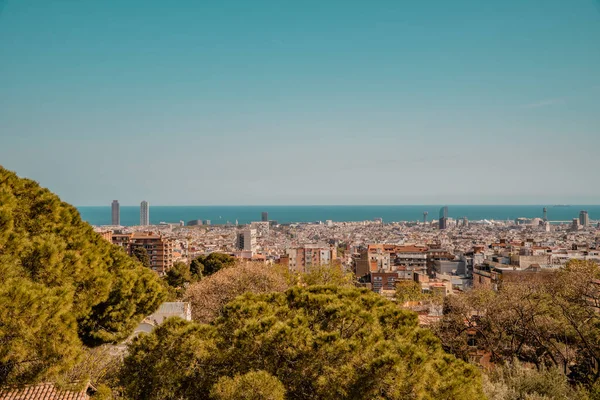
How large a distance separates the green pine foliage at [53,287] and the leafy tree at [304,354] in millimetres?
897

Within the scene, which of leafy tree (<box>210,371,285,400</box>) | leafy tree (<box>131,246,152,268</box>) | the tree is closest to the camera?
leafy tree (<box>210,371,285,400</box>)

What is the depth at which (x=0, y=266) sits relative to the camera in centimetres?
531

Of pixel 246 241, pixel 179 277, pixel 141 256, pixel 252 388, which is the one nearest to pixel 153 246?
pixel 141 256

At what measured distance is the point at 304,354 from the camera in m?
6.16

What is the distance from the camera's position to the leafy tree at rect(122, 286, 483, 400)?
5.71 meters

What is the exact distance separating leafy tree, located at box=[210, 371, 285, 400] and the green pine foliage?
1.78 meters

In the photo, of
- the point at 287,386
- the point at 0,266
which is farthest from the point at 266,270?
the point at 0,266

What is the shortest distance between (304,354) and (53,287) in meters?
3.20

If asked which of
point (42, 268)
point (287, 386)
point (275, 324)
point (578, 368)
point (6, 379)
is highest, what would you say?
point (42, 268)

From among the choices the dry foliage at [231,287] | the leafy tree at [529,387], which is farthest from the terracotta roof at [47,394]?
the dry foliage at [231,287]

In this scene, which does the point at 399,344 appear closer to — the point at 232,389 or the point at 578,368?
the point at 232,389

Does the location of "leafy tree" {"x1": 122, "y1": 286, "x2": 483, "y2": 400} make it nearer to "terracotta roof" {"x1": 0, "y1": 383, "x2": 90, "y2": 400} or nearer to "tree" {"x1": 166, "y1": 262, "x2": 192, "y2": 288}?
"terracotta roof" {"x1": 0, "y1": 383, "x2": 90, "y2": 400}

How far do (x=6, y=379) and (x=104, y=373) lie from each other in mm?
5202

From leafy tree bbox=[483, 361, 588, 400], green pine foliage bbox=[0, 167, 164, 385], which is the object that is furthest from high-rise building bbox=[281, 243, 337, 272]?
green pine foliage bbox=[0, 167, 164, 385]
